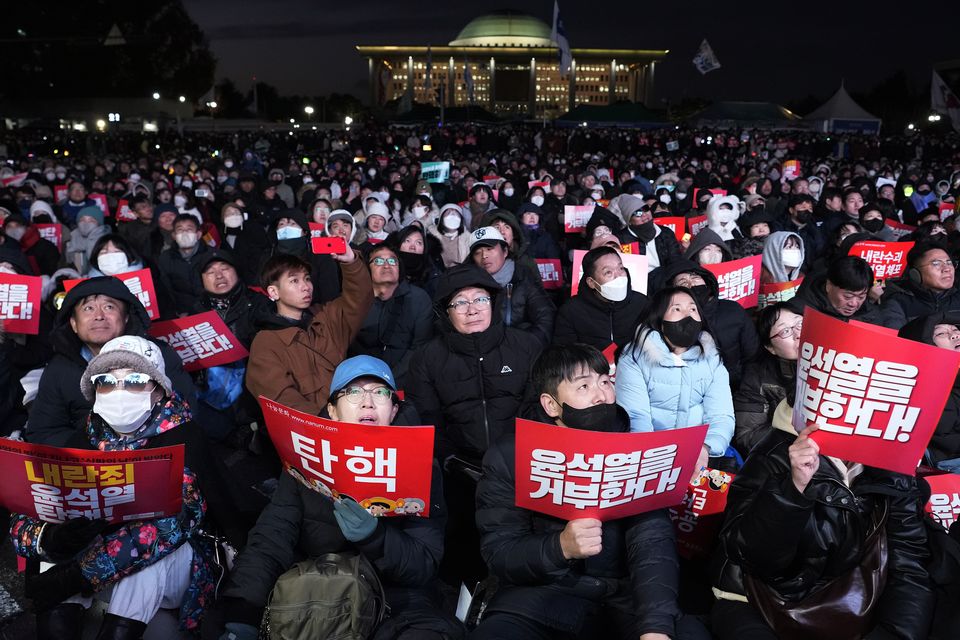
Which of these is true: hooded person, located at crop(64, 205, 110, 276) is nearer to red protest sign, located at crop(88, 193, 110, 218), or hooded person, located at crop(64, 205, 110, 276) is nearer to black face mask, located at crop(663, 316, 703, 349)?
red protest sign, located at crop(88, 193, 110, 218)

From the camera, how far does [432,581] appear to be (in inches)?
114

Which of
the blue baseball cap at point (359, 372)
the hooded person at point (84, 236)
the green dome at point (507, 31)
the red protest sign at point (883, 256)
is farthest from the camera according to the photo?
the green dome at point (507, 31)

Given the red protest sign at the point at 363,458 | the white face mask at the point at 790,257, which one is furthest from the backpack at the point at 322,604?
the white face mask at the point at 790,257

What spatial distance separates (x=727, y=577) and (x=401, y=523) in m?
1.17

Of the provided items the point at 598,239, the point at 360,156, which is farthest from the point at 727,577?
the point at 360,156

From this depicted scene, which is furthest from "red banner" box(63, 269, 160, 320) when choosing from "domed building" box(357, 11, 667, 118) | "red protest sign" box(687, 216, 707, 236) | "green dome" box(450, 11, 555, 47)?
"green dome" box(450, 11, 555, 47)

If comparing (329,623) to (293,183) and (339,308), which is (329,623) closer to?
(339,308)

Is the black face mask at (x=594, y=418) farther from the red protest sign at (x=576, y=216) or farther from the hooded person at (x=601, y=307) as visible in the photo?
the red protest sign at (x=576, y=216)

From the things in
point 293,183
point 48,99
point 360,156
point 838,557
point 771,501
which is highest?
point 48,99

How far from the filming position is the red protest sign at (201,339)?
4613mm

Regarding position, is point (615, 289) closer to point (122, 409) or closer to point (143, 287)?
point (122, 409)

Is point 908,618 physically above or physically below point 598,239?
below

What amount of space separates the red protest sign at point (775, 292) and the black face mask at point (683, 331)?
98.7 inches

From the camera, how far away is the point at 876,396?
7.09 ft
